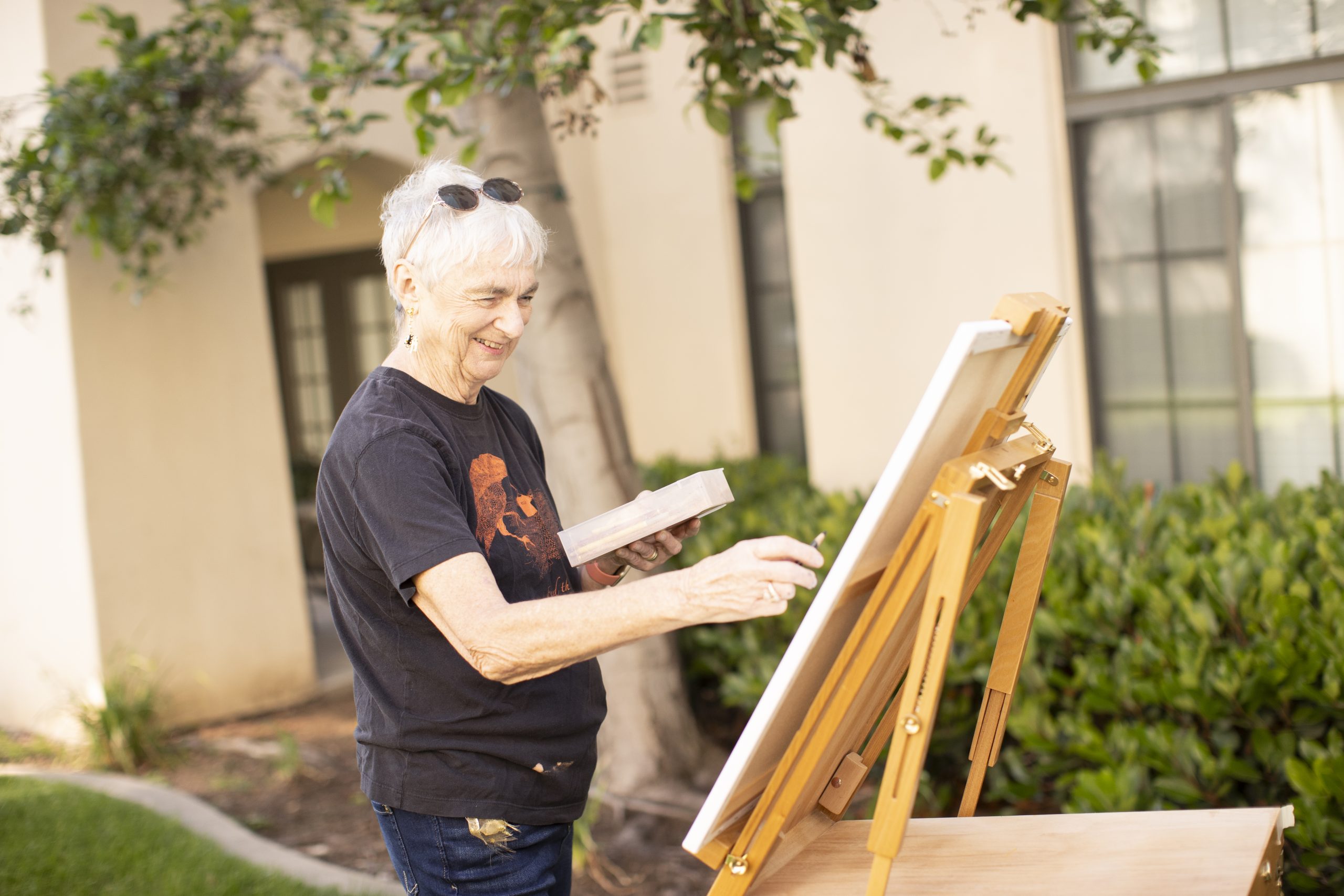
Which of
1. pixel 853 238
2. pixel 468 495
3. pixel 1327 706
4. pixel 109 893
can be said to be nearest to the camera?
pixel 468 495

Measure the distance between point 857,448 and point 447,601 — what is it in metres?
3.90

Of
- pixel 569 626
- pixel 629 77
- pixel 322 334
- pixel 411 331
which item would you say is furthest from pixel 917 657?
pixel 322 334

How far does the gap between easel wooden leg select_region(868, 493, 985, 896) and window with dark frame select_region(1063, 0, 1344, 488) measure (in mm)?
3632

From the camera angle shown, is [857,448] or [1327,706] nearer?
[1327,706]

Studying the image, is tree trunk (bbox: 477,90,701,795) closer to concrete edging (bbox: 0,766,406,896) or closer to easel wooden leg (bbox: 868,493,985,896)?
concrete edging (bbox: 0,766,406,896)

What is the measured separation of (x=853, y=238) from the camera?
5.15m

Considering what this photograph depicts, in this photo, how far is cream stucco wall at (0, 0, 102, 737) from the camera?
5.02m

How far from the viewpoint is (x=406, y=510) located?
154 cm

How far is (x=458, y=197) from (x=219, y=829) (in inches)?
128

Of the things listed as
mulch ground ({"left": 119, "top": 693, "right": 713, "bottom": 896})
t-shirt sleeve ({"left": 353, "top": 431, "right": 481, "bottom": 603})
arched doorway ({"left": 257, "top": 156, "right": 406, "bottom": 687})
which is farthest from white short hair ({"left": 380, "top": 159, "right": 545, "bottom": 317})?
arched doorway ({"left": 257, "top": 156, "right": 406, "bottom": 687})

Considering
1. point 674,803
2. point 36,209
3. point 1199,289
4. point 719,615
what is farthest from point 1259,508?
point 36,209

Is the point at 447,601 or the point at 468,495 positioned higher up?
the point at 468,495

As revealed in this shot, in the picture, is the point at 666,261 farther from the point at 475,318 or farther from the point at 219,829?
the point at 475,318

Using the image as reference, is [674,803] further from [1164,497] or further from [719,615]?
[719,615]
